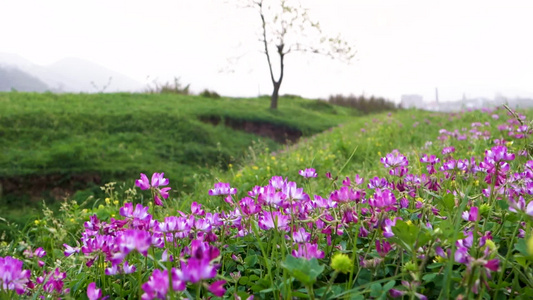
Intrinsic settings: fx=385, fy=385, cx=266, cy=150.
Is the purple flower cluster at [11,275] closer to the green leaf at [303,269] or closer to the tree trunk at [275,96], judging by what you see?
the green leaf at [303,269]

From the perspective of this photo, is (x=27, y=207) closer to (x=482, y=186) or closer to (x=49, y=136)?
(x=49, y=136)

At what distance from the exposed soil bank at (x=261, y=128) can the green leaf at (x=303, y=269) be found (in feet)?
49.6

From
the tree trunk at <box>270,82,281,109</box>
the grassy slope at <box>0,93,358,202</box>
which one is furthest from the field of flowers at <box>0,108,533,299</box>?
the tree trunk at <box>270,82,281,109</box>

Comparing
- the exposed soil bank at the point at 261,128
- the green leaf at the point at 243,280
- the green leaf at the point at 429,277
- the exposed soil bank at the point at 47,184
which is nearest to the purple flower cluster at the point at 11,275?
the green leaf at the point at 243,280

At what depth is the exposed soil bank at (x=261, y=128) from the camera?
16484 mm

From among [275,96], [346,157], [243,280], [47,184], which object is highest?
[275,96]

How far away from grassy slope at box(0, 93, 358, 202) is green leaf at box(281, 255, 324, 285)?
6.29 m

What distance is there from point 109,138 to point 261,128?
7.31 m

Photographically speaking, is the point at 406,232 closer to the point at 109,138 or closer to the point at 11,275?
the point at 11,275

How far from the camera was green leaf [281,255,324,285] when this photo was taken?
92 cm

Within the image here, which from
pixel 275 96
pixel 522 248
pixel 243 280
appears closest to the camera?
pixel 522 248

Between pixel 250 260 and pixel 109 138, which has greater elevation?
pixel 250 260

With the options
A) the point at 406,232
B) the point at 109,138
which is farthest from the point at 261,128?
the point at 406,232

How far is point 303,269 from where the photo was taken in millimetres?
961
